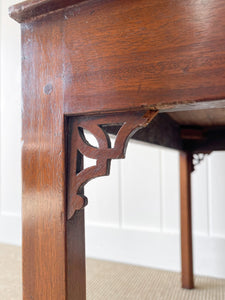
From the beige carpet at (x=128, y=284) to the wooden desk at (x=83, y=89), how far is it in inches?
31.2

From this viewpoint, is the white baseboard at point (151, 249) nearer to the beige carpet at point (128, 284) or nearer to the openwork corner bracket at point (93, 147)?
the beige carpet at point (128, 284)

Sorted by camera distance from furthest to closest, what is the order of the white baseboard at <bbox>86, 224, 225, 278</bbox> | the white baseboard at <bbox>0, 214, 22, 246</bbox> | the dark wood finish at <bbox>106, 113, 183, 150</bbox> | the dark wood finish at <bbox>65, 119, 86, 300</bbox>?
the white baseboard at <bbox>0, 214, 22, 246</bbox> → the white baseboard at <bbox>86, 224, 225, 278</bbox> → the dark wood finish at <bbox>106, 113, 183, 150</bbox> → the dark wood finish at <bbox>65, 119, 86, 300</bbox>

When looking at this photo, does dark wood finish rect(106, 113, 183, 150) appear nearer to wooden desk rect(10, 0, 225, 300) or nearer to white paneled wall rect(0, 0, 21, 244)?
wooden desk rect(10, 0, 225, 300)

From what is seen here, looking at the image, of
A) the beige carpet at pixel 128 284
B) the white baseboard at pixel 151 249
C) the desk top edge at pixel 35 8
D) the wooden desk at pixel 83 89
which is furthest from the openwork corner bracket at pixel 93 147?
the white baseboard at pixel 151 249

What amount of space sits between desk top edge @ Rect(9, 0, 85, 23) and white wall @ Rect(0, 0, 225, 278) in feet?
3.10

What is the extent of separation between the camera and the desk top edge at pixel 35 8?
495mm

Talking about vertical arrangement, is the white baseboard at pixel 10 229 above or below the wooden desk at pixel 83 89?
below

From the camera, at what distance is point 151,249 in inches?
63.8

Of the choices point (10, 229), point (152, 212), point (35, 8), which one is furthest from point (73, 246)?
point (10, 229)

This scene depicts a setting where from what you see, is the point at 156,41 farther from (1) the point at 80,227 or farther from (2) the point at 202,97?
(1) the point at 80,227

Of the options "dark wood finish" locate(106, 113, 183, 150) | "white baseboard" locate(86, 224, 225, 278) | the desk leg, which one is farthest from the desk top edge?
"white baseboard" locate(86, 224, 225, 278)

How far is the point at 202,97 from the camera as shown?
0.39 m

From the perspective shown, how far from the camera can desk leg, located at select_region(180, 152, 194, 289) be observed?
A: 1271 mm

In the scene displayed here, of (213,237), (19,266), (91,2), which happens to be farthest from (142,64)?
(19,266)
